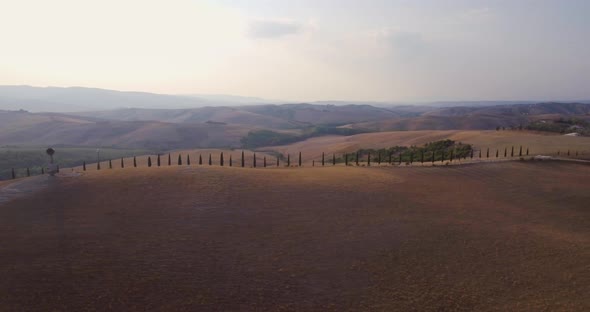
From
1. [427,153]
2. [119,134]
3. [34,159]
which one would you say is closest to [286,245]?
[427,153]

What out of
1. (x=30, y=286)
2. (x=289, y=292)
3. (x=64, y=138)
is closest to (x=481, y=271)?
(x=289, y=292)

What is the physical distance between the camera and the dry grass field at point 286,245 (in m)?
11.6

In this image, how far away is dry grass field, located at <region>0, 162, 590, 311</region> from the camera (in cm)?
1162

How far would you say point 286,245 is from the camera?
15062 mm

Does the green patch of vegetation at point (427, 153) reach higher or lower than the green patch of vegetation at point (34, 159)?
higher

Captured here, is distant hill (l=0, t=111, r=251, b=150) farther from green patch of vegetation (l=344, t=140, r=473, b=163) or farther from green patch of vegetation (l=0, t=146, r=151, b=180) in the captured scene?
green patch of vegetation (l=344, t=140, r=473, b=163)

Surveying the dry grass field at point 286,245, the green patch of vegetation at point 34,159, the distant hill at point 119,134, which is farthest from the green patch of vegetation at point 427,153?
the distant hill at point 119,134

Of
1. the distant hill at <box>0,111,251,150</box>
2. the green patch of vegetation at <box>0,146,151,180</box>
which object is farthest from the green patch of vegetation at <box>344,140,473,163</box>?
the distant hill at <box>0,111,251,150</box>

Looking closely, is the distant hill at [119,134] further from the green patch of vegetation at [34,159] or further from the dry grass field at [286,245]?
the dry grass field at [286,245]

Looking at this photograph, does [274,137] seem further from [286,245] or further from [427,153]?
[286,245]

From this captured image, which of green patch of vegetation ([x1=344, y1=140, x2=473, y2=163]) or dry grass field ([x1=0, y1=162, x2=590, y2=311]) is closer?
dry grass field ([x1=0, y1=162, x2=590, y2=311])

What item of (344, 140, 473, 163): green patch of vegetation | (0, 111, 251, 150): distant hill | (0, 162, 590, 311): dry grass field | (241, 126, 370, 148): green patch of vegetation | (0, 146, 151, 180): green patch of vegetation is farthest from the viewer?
(0, 111, 251, 150): distant hill

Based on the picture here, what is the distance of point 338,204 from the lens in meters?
19.8

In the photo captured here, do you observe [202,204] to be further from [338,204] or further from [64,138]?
[64,138]
